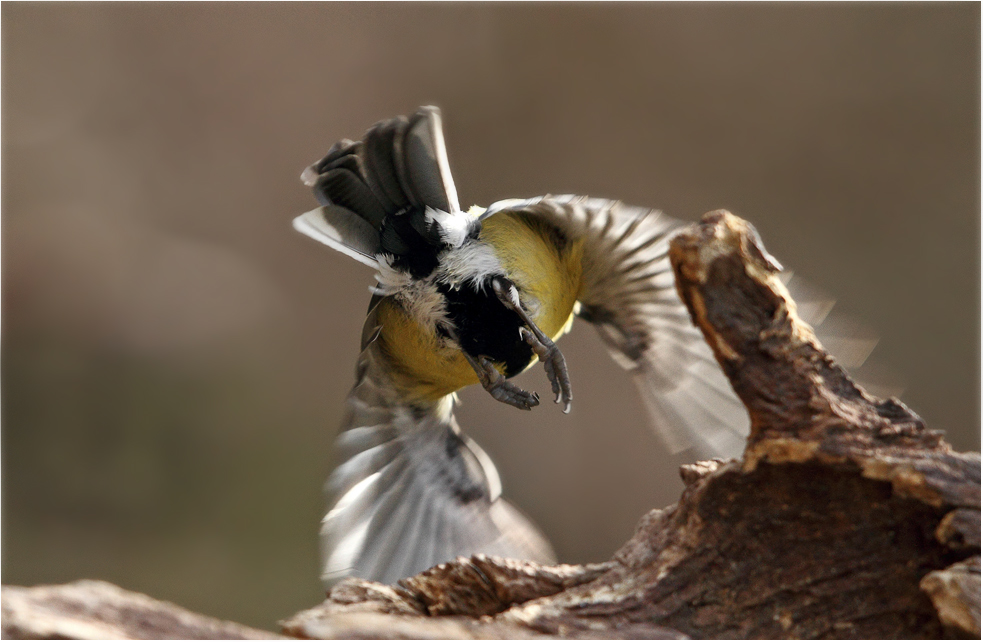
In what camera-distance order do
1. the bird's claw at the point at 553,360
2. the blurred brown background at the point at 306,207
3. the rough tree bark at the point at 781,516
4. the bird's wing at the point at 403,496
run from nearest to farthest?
the rough tree bark at the point at 781,516 → the bird's claw at the point at 553,360 → the bird's wing at the point at 403,496 → the blurred brown background at the point at 306,207

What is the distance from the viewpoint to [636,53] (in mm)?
2938

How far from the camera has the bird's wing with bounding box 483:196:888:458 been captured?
1217 mm

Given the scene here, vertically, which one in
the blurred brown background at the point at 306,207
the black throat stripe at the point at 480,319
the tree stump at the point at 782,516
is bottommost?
the tree stump at the point at 782,516

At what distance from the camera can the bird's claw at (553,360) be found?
3.69ft

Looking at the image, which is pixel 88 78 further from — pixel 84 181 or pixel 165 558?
pixel 165 558

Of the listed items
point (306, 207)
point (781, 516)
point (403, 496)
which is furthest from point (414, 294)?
point (306, 207)

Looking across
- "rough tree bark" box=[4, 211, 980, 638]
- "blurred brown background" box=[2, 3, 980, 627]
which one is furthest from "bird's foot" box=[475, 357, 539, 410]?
"blurred brown background" box=[2, 3, 980, 627]

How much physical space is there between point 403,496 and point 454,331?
0.34 m

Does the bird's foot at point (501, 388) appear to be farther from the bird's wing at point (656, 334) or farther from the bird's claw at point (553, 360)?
the bird's wing at point (656, 334)

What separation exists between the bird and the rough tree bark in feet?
0.89

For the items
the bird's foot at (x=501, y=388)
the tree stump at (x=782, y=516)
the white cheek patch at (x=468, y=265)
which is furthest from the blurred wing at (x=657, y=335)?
the tree stump at (x=782, y=516)

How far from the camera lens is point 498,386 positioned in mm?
1188

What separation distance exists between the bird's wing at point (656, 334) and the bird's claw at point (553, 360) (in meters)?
0.19

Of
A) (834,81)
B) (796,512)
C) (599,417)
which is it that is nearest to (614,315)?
(796,512)
